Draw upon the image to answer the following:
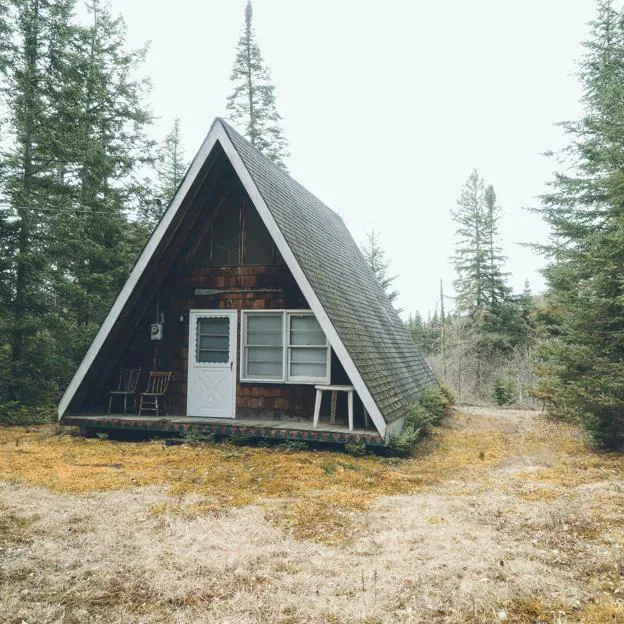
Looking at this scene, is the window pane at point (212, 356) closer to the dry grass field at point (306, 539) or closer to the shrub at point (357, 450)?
the dry grass field at point (306, 539)

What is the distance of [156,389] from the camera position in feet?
30.3

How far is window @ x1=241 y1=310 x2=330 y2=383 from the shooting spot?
8.49 m

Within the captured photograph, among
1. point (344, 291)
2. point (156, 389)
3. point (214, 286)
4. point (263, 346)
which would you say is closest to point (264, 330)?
point (263, 346)

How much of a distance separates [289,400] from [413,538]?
4.62 meters

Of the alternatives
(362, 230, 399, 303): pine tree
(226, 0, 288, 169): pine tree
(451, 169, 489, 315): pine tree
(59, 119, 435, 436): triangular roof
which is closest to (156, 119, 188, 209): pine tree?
(226, 0, 288, 169): pine tree

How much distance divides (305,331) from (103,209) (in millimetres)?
8296

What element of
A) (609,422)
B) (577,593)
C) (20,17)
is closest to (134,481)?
(577,593)

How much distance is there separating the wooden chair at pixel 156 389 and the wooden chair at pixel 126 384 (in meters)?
0.25

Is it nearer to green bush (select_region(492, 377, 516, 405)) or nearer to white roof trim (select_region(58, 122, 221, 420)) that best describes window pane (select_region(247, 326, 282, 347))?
white roof trim (select_region(58, 122, 221, 420))

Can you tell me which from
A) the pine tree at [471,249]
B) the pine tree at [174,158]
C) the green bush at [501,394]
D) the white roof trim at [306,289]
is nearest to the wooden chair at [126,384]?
the white roof trim at [306,289]

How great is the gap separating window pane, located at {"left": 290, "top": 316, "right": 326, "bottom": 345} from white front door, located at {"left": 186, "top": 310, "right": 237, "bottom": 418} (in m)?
1.18

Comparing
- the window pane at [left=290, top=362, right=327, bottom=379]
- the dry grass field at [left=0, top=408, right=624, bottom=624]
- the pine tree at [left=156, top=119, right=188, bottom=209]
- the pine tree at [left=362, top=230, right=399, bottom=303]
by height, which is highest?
the pine tree at [left=156, top=119, right=188, bottom=209]

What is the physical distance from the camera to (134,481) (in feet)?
19.5

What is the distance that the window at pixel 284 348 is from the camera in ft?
27.9
